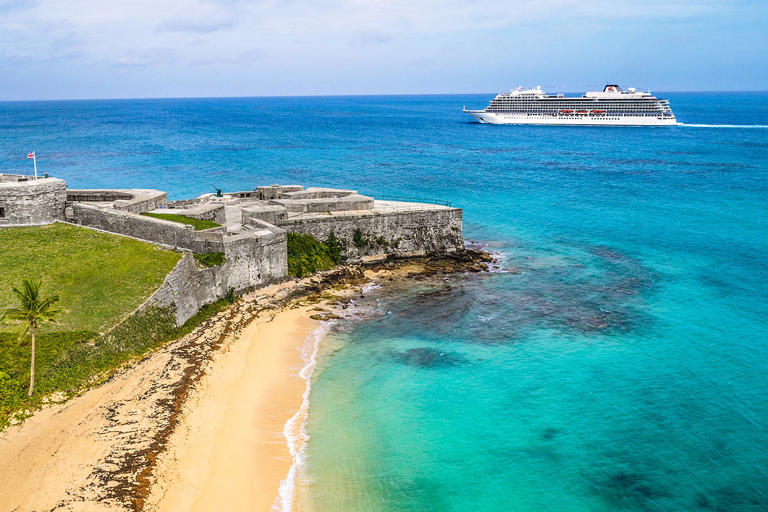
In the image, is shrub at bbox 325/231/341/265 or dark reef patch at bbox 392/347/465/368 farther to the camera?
shrub at bbox 325/231/341/265

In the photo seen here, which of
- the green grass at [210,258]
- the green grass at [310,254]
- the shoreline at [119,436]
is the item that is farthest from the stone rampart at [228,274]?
the shoreline at [119,436]

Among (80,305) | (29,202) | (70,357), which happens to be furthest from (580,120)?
(70,357)

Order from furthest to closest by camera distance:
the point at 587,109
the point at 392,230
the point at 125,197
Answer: the point at 587,109
the point at 392,230
the point at 125,197

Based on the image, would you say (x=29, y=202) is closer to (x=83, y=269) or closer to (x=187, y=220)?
(x=83, y=269)

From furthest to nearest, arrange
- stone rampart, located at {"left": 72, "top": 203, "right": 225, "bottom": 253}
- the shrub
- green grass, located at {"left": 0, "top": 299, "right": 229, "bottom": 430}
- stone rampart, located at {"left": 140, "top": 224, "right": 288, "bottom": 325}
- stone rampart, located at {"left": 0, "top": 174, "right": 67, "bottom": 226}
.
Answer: the shrub < stone rampart, located at {"left": 72, "top": 203, "right": 225, "bottom": 253} < stone rampart, located at {"left": 0, "top": 174, "right": 67, "bottom": 226} < stone rampart, located at {"left": 140, "top": 224, "right": 288, "bottom": 325} < green grass, located at {"left": 0, "top": 299, "right": 229, "bottom": 430}

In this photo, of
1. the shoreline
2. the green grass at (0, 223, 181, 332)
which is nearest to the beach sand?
the shoreline

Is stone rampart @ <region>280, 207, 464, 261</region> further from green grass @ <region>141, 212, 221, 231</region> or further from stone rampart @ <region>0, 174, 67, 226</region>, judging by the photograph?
stone rampart @ <region>0, 174, 67, 226</region>

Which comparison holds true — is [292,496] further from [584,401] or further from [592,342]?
[592,342]
